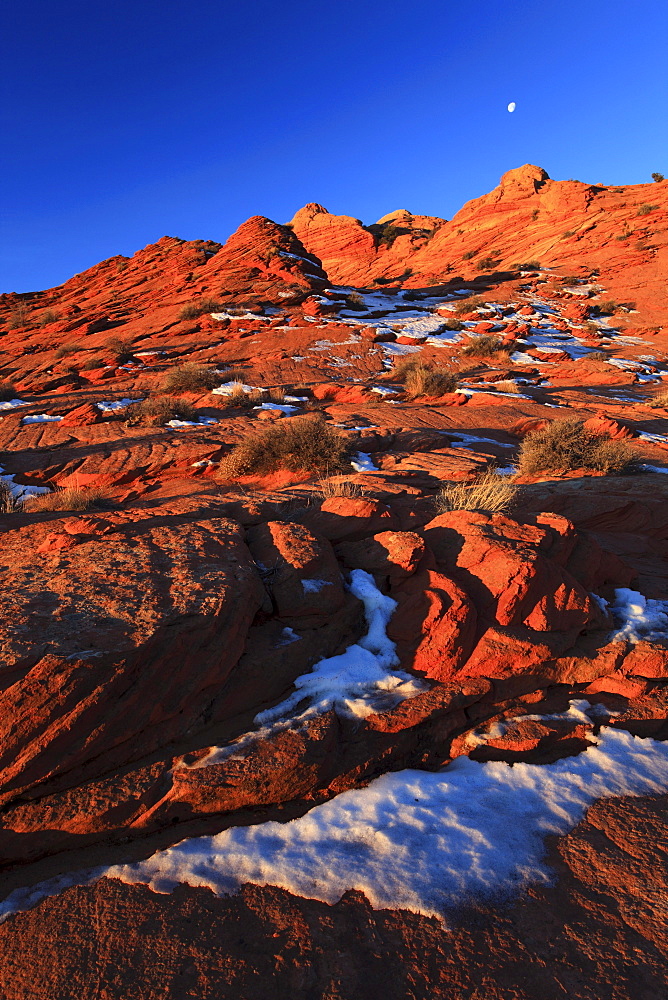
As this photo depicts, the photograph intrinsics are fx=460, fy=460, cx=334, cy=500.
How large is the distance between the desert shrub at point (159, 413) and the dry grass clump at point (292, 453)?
3889 mm

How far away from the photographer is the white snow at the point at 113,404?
12.4 meters

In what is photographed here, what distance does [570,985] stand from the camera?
73.2 inches

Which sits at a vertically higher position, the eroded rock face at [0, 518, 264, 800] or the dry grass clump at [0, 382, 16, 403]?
the dry grass clump at [0, 382, 16, 403]

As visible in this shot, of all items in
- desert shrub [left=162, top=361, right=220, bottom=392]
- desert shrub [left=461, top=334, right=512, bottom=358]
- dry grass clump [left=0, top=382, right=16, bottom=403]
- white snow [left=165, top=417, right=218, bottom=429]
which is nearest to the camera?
white snow [left=165, top=417, right=218, bottom=429]

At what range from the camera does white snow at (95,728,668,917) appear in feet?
7.25

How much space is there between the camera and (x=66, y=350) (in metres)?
20.3

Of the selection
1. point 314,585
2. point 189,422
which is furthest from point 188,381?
point 314,585

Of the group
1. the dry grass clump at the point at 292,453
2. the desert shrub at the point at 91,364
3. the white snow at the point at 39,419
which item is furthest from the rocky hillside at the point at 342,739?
the desert shrub at the point at 91,364

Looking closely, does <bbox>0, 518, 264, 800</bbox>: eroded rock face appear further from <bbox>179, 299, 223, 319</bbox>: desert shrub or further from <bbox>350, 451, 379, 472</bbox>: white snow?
<bbox>179, 299, 223, 319</bbox>: desert shrub

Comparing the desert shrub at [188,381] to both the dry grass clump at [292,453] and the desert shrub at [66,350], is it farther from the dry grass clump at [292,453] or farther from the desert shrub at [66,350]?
the desert shrub at [66,350]

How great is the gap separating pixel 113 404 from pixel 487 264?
38552 millimetres

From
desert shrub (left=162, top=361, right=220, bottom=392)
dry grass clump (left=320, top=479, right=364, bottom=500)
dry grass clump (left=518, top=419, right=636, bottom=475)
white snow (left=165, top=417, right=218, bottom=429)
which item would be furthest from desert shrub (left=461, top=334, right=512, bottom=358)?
dry grass clump (left=320, top=479, right=364, bottom=500)

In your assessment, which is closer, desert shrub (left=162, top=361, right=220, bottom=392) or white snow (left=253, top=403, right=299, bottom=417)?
white snow (left=253, top=403, right=299, bottom=417)

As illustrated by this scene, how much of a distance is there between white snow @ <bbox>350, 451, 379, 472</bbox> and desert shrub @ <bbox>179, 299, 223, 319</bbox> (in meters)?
17.0
